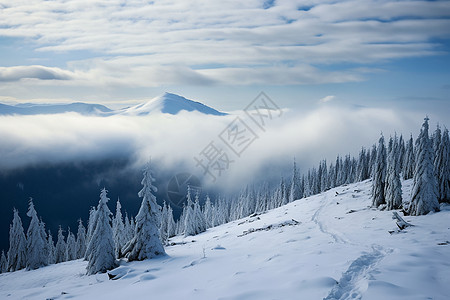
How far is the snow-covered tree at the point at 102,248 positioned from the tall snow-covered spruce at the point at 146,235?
1.56 m

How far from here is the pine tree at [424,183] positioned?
27078mm

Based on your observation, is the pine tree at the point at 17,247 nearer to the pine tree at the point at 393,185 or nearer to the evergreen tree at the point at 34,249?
the evergreen tree at the point at 34,249

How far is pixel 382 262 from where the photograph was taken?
43.7 feet

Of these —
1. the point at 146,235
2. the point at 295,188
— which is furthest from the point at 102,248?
the point at 295,188

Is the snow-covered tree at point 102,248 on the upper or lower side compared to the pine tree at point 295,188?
upper

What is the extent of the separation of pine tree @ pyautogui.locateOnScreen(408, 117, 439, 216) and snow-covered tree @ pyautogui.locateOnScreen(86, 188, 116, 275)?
29.5 metres

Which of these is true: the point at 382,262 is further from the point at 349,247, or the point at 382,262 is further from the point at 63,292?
the point at 63,292

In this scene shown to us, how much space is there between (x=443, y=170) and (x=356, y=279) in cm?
2681

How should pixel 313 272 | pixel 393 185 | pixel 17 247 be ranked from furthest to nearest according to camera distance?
pixel 17 247, pixel 393 185, pixel 313 272

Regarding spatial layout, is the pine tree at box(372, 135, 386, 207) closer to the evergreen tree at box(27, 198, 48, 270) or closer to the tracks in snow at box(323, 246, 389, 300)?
the tracks in snow at box(323, 246, 389, 300)

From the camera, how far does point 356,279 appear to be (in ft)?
36.2

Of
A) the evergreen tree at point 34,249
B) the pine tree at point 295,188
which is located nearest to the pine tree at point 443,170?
the evergreen tree at point 34,249

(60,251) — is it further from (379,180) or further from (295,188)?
(379,180)

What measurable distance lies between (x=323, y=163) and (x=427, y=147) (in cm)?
7821
